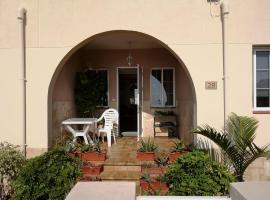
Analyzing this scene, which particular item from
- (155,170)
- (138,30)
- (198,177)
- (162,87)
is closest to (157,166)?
(155,170)

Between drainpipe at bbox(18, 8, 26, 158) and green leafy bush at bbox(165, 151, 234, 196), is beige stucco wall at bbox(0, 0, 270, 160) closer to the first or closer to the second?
drainpipe at bbox(18, 8, 26, 158)

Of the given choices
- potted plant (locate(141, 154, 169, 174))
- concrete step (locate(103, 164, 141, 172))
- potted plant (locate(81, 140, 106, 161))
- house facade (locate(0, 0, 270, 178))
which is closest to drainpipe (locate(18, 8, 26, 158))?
house facade (locate(0, 0, 270, 178))

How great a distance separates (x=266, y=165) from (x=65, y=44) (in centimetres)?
544

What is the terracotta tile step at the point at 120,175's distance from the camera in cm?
653

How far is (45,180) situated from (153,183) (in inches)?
84.9

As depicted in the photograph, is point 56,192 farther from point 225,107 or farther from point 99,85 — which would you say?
point 99,85

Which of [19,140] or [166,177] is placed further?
[19,140]

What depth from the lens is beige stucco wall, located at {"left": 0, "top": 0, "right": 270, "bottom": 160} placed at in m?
6.72

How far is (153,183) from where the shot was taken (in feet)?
20.1

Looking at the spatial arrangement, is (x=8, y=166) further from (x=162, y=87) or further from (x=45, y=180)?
(x=162, y=87)

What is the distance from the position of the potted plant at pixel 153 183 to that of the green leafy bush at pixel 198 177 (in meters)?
0.22

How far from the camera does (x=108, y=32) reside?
23.0ft

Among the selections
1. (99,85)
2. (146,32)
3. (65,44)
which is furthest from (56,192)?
(99,85)

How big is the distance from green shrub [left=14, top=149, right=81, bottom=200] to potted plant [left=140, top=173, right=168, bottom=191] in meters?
1.39
